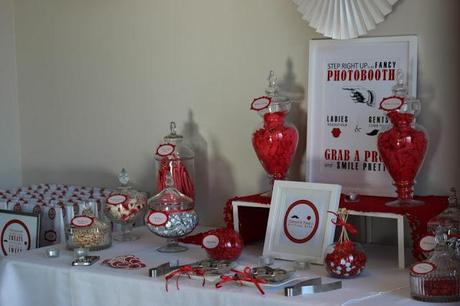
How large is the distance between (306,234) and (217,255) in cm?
24

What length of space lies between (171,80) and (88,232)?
0.66m

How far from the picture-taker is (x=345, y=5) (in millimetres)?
2176

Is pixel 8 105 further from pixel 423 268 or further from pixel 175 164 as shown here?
pixel 423 268

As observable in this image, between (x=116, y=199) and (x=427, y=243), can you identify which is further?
(x=116, y=199)

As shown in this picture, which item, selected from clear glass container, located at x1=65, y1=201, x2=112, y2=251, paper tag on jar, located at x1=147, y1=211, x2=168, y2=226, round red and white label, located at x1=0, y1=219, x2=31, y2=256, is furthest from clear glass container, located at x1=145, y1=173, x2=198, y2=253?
round red and white label, located at x1=0, y1=219, x2=31, y2=256

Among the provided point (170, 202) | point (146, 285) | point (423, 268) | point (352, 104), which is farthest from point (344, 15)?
point (146, 285)

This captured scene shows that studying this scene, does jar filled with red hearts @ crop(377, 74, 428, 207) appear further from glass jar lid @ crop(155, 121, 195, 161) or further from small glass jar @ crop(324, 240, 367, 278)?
glass jar lid @ crop(155, 121, 195, 161)

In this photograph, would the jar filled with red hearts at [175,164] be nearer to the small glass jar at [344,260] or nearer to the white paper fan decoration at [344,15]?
the white paper fan decoration at [344,15]

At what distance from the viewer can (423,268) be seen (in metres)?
1.65

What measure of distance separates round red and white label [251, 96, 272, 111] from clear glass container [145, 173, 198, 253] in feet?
1.09

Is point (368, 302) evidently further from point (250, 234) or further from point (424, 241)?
point (250, 234)

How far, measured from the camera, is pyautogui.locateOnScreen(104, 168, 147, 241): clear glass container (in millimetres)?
2365

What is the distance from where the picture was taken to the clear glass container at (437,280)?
5.37 ft

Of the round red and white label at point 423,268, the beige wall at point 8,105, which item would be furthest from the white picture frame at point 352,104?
the beige wall at point 8,105
